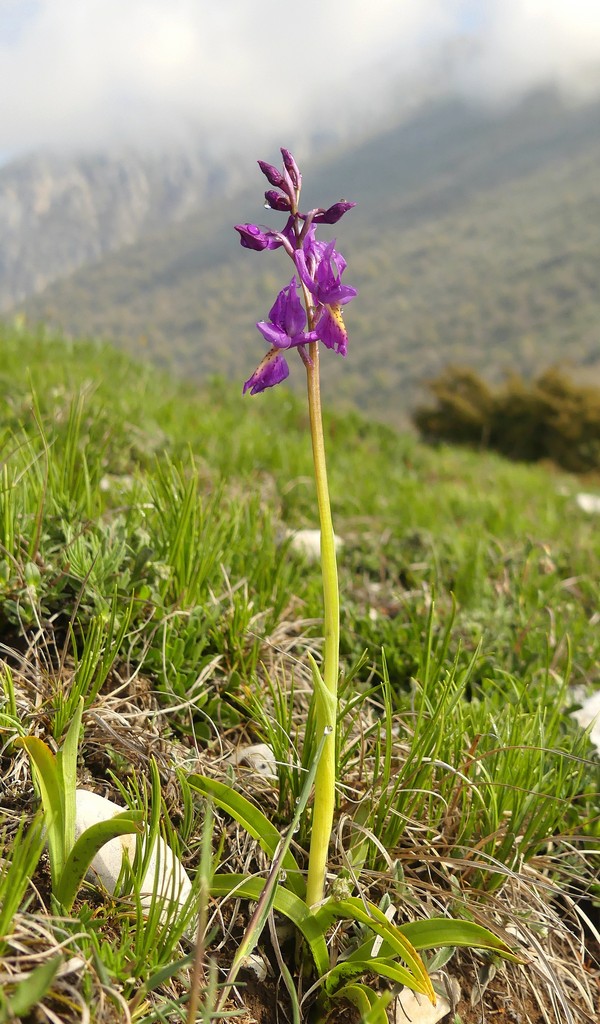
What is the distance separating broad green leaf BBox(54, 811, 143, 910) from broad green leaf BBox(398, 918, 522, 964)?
0.58m

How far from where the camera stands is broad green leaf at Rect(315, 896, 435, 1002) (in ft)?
4.45

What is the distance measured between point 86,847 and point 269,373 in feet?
2.98

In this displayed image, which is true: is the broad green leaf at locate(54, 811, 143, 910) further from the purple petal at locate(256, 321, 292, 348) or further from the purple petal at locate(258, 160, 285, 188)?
the purple petal at locate(258, 160, 285, 188)

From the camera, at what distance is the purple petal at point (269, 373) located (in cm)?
145

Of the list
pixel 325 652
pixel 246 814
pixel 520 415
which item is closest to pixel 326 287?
pixel 325 652

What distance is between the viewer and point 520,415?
2103cm

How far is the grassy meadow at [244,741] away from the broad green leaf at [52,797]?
61mm

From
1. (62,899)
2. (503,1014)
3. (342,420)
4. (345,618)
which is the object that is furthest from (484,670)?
(342,420)

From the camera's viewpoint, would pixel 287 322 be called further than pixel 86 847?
Yes

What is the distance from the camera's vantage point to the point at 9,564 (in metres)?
2.00

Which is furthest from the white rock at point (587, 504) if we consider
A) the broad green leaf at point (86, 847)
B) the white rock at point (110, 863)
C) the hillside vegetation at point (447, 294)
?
the hillside vegetation at point (447, 294)

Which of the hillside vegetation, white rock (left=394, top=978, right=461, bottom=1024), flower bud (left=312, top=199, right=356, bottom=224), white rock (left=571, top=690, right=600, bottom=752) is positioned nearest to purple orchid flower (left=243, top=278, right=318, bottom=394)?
flower bud (left=312, top=199, right=356, bottom=224)

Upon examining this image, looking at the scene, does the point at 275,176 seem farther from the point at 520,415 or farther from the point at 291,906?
the point at 520,415

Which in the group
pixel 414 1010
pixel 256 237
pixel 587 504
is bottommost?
pixel 414 1010
